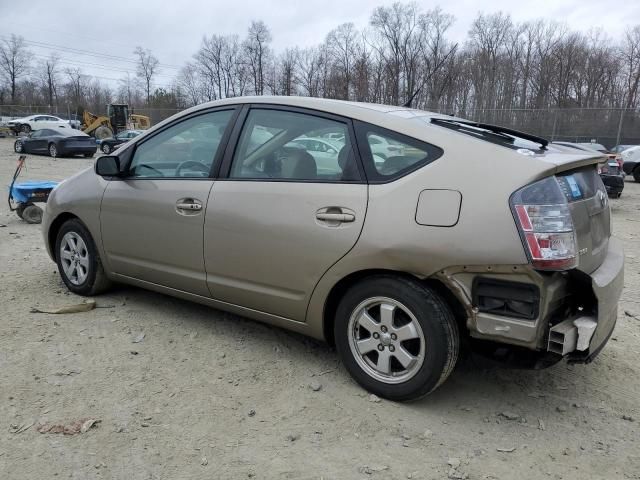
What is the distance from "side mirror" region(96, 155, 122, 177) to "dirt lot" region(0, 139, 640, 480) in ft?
3.61

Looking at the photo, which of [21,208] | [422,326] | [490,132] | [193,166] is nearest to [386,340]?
[422,326]

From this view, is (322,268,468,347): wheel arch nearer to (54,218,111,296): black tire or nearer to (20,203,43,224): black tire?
(54,218,111,296): black tire

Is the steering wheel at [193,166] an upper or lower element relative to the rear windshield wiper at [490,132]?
lower

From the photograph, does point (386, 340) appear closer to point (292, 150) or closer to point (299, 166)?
point (299, 166)

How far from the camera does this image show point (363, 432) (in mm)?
2691

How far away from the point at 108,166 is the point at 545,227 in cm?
308

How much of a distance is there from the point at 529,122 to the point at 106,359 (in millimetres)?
30547

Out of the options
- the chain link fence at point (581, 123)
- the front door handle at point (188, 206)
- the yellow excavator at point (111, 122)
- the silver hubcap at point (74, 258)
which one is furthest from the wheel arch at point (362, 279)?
the yellow excavator at point (111, 122)

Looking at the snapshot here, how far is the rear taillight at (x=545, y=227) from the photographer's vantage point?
243cm

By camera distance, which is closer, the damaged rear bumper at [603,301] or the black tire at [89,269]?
the damaged rear bumper at [603,301]

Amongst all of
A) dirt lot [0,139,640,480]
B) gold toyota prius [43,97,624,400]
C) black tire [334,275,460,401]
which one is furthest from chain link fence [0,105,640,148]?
black tire [334,275,460,401]

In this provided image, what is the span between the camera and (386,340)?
2.86 meters

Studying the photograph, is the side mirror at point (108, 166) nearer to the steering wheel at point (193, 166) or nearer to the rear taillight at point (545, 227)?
the steering wheel at point (193, 166)

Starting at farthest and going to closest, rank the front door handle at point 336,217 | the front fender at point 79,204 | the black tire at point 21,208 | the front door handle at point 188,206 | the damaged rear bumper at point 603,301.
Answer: the black tire at point 21,208 → the front fender at point 79,204 → the front door handle at point 188,206 → the front door handle at point 336,217 → the damaged rear bumper at point 603,301
